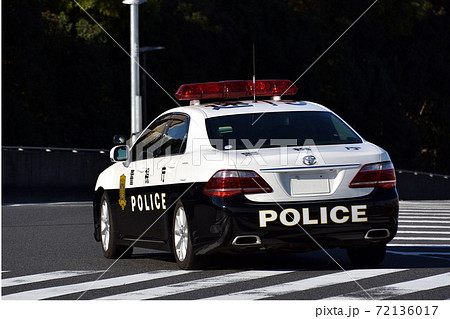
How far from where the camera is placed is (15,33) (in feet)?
136

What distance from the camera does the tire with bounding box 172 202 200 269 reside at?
1007 centimetres

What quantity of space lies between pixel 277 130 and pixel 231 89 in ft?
3.28

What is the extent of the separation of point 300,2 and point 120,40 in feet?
57.5

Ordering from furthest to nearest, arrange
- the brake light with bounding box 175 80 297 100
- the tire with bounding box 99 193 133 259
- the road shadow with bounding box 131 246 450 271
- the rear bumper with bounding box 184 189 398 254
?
the tire with bounding box 99 193 133 259 → the brake light with bounding box 175 80 297 100 → the road shadow with bounding box 131 246 450 271 → the rear bumper with bounding box 184 189 398 254

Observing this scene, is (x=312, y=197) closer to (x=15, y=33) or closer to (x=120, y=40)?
(x=15, y=33)

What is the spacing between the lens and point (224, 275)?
9.84 m

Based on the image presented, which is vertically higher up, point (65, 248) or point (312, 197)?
point (312, 197)

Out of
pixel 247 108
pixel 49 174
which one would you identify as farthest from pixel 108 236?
pixel 49 174

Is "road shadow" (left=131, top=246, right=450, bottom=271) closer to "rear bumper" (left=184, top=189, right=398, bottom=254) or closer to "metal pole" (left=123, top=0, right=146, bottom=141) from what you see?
"rear bumper" (left=184, top=189, right=398, bottom=254)

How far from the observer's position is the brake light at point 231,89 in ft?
36.4

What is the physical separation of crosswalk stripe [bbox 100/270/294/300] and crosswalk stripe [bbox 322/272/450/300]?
52.5 inches

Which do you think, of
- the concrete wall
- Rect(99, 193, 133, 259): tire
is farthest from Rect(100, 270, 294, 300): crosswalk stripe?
the concrete wall

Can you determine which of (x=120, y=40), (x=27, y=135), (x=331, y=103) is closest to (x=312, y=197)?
(x=27, y=135)

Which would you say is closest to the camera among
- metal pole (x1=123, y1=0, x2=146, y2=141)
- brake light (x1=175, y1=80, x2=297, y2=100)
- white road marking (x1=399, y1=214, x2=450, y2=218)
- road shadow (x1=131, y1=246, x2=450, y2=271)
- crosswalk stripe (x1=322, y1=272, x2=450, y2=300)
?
crosswalk stripe (x1=322, y1=272, x2=450, y2=300)
